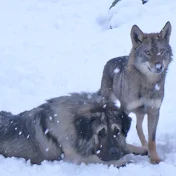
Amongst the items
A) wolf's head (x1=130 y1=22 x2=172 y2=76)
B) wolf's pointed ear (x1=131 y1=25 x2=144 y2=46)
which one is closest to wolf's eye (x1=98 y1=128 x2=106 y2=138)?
wolf's head (x1=130 y1=22 x2=172 y2=76)

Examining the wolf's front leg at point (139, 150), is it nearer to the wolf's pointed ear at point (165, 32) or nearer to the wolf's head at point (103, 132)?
the wolf's head at point (103, 132)

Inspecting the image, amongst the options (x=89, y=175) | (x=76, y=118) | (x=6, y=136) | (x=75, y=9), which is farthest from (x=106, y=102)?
(x=75, y=9)

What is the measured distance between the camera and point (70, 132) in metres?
5.09

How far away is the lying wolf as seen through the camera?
4.82 meters

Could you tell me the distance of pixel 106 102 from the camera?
5070 mm

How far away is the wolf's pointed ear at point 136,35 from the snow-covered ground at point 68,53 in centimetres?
161

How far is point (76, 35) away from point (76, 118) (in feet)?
31.7

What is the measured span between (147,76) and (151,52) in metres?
0.39

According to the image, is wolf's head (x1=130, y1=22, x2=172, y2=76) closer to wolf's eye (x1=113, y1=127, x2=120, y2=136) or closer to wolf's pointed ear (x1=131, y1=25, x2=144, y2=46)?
wolf's pointed ear (x1=131, y1=25, x2=144, y2=46)

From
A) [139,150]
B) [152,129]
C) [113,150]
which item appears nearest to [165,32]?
[152,129]

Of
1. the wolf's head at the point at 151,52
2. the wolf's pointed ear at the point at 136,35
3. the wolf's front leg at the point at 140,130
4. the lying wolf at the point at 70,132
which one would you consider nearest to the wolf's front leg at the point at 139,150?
the lying wolf at the point at 70,132

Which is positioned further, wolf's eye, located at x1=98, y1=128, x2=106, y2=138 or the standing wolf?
the standing wolf

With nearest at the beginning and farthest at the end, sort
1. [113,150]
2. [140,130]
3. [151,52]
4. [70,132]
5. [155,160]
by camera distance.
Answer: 1. [113,150]
2. [70,132]
3. [155,160]
4. [151,52]
5. [140,130]

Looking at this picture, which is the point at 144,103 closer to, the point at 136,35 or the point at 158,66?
the point at 158,66
